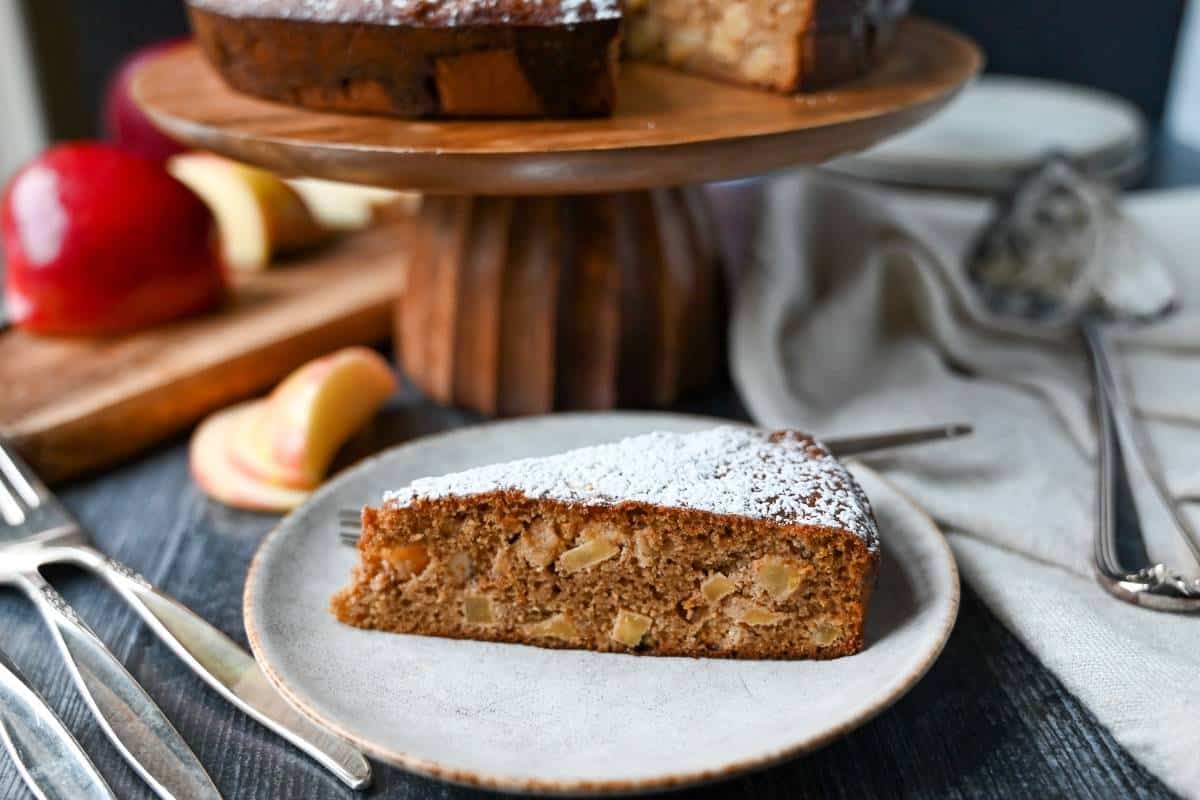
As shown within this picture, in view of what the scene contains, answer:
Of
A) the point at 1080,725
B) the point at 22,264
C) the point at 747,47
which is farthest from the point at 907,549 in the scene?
the point at 22,264

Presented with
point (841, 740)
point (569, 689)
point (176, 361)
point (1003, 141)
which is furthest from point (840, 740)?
point (1003, 141)

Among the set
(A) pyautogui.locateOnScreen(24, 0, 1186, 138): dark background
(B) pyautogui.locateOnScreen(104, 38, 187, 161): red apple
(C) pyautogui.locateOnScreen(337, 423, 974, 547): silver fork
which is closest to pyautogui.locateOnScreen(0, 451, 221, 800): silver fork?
(C) pyautogui.locateOnScreen(337, 423, 974, 547): silver fork

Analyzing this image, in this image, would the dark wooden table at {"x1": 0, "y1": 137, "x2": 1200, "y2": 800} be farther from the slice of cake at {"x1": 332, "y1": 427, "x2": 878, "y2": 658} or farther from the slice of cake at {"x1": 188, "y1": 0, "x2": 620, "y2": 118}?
the slice of cake at {"x1": 188, "y1": 0, "x2": 620, "y2": 118}

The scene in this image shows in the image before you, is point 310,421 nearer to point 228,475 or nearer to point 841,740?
point 228,475

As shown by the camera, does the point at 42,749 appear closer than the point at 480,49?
Yes

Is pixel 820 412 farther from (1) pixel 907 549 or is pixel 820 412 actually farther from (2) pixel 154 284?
(2) pixel 154 284

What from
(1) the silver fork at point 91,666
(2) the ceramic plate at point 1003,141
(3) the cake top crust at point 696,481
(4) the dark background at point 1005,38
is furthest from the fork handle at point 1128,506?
(4) the dark background at point 1005,38
